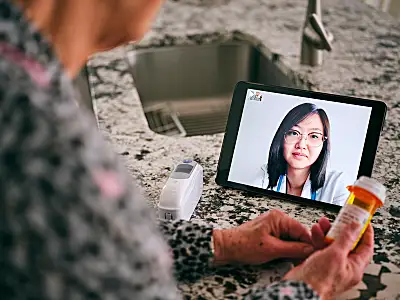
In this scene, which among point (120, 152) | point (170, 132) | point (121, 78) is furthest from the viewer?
point (170, 132)

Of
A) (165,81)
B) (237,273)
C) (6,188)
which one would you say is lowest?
(237,273)

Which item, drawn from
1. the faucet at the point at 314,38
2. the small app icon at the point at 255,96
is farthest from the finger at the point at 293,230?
the faucet at the point at 314,38

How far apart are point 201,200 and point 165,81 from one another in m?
0.80

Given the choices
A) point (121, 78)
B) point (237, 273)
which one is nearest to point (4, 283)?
point (237, 273)

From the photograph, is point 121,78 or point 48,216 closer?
point 48,216

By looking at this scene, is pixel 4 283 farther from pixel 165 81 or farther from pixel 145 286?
pixel 165 81

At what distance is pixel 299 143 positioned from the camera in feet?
3.01

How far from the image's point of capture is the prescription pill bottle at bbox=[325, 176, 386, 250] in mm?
741

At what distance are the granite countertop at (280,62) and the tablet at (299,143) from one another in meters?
0.03

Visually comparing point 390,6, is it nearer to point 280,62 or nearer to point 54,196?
point 280,62

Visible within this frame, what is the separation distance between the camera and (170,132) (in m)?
1.55

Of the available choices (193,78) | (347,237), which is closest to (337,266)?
(347,237)

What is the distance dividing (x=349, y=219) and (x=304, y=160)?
184 mm

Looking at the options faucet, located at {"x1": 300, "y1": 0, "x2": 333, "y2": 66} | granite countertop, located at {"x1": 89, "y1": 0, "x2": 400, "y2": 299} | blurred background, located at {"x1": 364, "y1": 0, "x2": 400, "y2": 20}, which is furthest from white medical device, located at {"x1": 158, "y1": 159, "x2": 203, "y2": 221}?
blurred background, located at {"x1": 364, "y1": 0, "x2": 400, "y2": 20}
